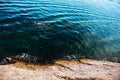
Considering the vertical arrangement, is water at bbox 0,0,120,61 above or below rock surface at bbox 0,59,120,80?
above

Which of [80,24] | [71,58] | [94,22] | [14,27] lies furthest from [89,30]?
[14,27]

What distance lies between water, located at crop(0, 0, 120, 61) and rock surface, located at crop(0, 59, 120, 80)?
131 cm

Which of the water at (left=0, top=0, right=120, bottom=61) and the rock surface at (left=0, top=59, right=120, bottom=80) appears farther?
the water at (left=0, top=0, right=120, bottom=61)

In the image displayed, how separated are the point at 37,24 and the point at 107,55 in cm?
792

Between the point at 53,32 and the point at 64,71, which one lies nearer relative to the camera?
the point at 64,71

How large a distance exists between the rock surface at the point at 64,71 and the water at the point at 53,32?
1.31 m

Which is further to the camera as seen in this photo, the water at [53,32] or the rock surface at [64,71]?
the water at [53,32]

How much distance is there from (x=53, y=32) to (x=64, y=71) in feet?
22.2

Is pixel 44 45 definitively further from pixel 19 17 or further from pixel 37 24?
pixel 19 17

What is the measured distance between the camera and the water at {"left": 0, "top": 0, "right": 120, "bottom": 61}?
610 inches

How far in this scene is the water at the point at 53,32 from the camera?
15492 mm

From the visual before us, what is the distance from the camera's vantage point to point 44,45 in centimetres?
1628

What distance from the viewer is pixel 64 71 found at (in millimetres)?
13047

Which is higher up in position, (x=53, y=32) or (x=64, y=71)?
(x=53, y=32)
